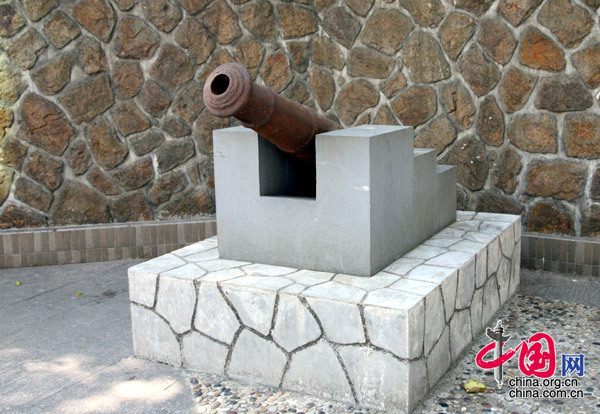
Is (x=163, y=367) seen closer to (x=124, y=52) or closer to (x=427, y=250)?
(x=427, y=250)

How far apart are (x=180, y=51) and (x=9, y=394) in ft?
10.7

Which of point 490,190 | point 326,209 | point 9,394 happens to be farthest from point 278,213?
point 490,190

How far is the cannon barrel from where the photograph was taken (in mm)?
3230

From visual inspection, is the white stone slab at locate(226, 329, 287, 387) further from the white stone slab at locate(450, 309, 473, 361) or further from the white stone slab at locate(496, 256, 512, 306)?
the white stone slab at locate(496, 256, 512, 306)

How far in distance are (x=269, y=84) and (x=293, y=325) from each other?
3.11 metres

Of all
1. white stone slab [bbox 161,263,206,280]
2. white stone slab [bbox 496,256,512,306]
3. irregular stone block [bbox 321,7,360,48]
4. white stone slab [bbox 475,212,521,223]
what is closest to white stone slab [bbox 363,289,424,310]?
white stone slab [bbox 161,263,206,280]

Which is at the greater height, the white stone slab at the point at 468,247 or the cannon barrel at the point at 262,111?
the cannon barrel at the point at 262,111

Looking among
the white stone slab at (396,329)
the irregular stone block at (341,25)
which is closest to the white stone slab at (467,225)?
the white stone slab at (396,329)

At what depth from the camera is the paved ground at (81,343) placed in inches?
137

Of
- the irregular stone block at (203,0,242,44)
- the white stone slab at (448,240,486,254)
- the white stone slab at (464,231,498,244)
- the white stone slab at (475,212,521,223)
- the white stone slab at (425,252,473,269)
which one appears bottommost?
the white stone slab at (425,252,473,269)

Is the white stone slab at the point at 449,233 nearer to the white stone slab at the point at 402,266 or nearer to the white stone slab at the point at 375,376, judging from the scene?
the white stone slab at the point at 402,266

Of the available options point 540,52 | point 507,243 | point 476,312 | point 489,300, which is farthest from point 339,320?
point 540,52

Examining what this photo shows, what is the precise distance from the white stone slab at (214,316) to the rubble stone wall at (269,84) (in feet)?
8.17

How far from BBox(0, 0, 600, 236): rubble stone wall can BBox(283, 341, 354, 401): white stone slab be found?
268 cm
